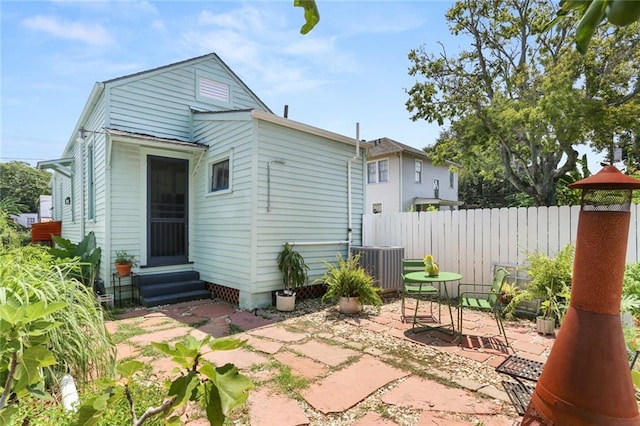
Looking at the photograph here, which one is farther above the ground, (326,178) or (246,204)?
(326,178)

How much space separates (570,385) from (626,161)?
17.7 m

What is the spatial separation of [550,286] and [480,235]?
1964 mm

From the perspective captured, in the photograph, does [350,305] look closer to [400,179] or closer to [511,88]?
[511,88]

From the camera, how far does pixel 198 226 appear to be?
24.7 ft

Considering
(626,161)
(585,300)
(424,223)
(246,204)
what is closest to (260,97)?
(246,204)

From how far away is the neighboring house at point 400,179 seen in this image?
18734 mm

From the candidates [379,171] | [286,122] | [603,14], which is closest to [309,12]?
[603,14]

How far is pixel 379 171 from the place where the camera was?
20.0 m

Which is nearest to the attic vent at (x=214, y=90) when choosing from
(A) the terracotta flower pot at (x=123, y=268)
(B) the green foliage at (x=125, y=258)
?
(B) the green foliage at (x=125, y=258)

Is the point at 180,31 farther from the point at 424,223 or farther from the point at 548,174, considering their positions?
the point at 548,174

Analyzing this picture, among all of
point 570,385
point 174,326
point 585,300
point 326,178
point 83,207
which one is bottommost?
point 174,326

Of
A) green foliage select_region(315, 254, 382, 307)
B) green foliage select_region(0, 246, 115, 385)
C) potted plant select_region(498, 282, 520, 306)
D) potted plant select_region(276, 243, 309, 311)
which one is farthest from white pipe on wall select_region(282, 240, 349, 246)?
green foliage select_region(0, 246, 115, 385)

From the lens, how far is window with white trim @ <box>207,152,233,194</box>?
677 cm

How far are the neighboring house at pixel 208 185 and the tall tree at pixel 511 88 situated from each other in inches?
225
